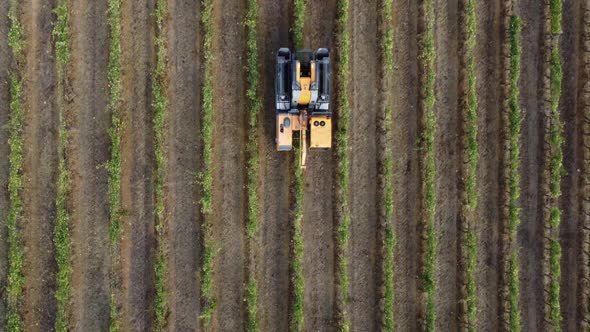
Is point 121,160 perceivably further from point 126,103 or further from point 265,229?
point 265,229

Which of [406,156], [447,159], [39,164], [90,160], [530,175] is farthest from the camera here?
[530,175]

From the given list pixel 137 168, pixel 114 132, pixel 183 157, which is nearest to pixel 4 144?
pixel 114 132

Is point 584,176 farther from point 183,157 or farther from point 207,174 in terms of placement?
point 183,157

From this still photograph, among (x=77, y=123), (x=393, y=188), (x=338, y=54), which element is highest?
(x=338, y=54)

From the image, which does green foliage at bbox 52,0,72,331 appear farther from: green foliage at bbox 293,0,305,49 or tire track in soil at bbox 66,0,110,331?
green foliage at bbox 293,0,305,49

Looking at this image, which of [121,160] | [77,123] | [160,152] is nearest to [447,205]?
[160,152]

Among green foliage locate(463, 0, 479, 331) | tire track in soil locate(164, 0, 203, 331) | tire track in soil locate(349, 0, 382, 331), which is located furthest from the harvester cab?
green foliage locate(463, 0, 479, 331)
